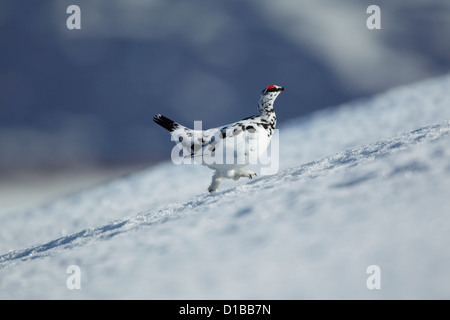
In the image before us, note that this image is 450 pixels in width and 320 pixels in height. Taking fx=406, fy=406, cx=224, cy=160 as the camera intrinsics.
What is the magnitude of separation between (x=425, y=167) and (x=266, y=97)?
90.2 inches

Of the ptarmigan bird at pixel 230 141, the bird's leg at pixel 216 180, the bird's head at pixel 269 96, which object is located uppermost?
the bird's head at pixel 269 96

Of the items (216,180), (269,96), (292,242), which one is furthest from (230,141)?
(292,242)

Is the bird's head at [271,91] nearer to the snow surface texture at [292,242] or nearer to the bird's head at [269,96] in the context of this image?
the bird's head at [269,96]

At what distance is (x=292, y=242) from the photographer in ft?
8.63

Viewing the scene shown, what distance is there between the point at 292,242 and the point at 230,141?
191cm

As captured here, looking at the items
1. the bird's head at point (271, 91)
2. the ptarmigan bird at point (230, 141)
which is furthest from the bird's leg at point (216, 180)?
the bird's head at point (271, 91)

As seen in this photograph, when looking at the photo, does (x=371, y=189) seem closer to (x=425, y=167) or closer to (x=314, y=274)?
(x=425, y=167)

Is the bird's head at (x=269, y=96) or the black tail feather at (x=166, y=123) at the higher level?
the bird's head at (x=269, y=96)

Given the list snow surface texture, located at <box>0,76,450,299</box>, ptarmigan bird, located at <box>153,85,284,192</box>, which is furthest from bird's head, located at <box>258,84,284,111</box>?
snow surface texture, located at <box>0,76,450,299</box>

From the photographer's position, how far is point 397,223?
2555 millimetres

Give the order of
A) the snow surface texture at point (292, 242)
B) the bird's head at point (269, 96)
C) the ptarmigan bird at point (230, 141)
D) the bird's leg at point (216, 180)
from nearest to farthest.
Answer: the snow surface texture at point (292, 242), the ptarmigan bird at point (230, 141), the bird's leg at point (216, 180), the bird's head at point (269, 96)

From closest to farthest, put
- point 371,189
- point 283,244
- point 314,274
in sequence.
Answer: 1. point 314,274
2. point 283,244
3. point 371,189

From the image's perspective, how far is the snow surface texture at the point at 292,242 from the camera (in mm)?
2246
